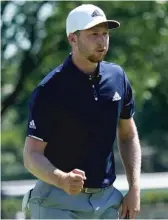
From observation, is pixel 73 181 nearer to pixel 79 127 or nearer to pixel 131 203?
pixel 79 127

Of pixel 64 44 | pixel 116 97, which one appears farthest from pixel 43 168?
pixel 64 44

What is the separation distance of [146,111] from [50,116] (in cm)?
2401

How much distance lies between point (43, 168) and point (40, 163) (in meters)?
0.04

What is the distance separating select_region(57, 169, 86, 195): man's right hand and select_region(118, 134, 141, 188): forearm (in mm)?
668

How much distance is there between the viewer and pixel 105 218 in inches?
212

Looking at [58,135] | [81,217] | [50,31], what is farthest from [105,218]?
[50,31]

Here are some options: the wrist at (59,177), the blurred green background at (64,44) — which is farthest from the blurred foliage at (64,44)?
the wrist at (59,177)

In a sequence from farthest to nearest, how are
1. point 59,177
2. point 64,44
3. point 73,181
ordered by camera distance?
point 64,44
point 59,177
point 73,181

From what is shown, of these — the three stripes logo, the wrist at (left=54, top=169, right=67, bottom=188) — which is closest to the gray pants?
the wrist at (left=54, top=169, right=67, bottom=188)

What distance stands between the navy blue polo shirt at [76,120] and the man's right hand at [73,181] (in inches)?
12.8

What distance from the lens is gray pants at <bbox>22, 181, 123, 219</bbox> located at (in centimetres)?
525

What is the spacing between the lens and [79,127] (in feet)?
17.0

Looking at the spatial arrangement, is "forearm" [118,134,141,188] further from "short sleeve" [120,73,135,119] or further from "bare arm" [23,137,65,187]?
"bare arm" [23,137,65,187]

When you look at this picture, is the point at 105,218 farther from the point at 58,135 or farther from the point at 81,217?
the point at 58,135
